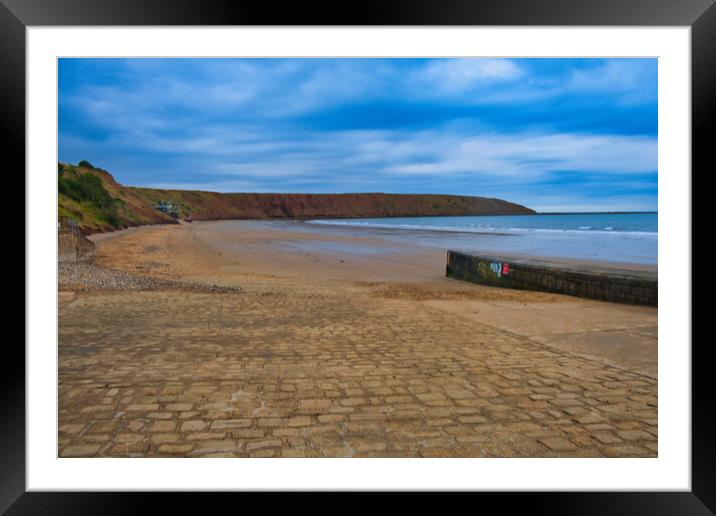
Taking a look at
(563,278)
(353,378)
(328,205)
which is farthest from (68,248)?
(328,205)

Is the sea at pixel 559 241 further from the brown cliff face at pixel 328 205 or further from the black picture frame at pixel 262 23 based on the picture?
the brown cliff face at pixel 328 205

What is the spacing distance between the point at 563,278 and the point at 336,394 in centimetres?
741

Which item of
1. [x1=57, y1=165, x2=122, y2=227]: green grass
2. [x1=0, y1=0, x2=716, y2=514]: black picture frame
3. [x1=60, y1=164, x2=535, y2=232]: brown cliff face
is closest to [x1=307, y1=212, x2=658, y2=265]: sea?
[x1=0, y1=0, x2=716, y2=514]: black picture frame

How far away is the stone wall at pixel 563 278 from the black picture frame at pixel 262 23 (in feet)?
21.9

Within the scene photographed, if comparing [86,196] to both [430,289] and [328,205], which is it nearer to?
[430,289]

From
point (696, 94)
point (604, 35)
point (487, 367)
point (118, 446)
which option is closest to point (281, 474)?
point (118, 446)

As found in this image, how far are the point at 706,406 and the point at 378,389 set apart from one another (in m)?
2.33

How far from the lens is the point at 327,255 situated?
21938 millimetres

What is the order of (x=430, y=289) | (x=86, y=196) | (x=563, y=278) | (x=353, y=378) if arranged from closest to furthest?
(x=353, y=378), (x=563, y=278), (x=430, y=289), (x=86, y=196)

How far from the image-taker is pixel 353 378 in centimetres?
428

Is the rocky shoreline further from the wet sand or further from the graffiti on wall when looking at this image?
the graffiti on wall

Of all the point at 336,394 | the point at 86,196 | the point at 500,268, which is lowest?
the point at 336,394

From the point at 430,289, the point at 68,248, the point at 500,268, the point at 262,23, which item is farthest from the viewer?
the point at 68,248

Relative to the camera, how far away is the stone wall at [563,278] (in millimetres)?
8117
